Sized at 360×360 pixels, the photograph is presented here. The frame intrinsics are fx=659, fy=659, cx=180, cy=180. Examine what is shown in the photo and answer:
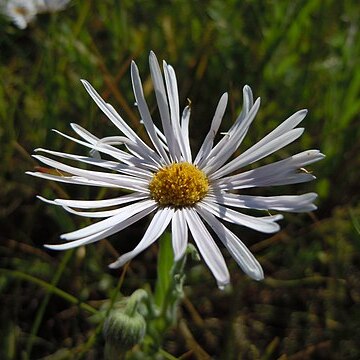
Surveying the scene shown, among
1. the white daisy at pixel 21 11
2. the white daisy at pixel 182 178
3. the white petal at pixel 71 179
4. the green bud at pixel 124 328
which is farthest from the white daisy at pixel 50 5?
the green bud at pixel 124 328

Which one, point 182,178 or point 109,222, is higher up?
point 182,178

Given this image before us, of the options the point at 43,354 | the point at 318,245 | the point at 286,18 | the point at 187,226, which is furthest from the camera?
the point at 286,18

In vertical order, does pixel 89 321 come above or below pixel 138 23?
below

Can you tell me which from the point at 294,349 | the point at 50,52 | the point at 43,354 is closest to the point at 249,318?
the point at 294,349

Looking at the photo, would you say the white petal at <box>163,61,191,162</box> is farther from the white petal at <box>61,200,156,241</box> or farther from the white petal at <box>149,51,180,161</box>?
the white petal at <box>61,200,156,241</box>

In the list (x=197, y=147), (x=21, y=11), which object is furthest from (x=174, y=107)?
(x=21, y=11)

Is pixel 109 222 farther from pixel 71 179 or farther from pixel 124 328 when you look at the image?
pixel 124 328

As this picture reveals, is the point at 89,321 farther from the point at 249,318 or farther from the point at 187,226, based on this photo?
the point at 187,226
